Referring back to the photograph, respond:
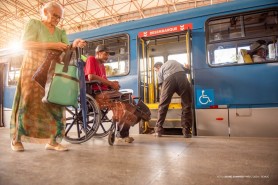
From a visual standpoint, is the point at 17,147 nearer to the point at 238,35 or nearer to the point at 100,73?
the point at 100,73

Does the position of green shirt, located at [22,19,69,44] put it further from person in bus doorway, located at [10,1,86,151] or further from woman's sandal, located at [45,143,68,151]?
woman's sandal, located at [45,143,68,151]

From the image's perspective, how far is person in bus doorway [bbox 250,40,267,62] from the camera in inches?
132

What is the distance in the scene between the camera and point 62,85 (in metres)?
1.94

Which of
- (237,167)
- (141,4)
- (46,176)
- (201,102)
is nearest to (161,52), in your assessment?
(201,102)

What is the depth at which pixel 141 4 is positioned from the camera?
38.5 feet

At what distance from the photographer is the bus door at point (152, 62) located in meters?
3.98

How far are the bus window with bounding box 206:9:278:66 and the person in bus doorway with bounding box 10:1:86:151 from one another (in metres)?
2.50

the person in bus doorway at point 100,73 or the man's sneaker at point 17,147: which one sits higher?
the person in bus doorway at point 100,73

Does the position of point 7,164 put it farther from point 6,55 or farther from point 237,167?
point 6,55

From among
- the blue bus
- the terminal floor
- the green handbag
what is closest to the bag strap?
the green handbag

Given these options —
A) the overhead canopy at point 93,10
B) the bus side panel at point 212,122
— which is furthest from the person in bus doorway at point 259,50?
the overhead canopy at point 93,10


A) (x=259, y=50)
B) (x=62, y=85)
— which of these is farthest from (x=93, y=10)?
(x=62, y=85)

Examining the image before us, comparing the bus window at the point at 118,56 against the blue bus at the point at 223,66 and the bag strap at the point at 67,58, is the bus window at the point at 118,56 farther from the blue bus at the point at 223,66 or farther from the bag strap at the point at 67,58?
the bag strap at the point at 67,58

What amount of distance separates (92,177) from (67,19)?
13.9m
